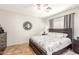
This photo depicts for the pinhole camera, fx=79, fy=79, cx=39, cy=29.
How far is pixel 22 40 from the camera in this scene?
1413 millimetres

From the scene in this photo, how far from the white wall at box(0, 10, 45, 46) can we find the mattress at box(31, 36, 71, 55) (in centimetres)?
13

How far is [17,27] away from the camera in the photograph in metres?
1.39

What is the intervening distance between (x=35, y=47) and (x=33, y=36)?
0.71 feet

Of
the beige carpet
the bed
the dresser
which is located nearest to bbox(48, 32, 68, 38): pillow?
the bed

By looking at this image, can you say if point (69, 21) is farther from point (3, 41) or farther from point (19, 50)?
point (3, 41)

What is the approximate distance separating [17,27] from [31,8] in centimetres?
41

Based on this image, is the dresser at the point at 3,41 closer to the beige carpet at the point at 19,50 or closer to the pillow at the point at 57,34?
the beige carpet at the point at 19,50

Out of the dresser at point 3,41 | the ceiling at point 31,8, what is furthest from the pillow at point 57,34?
the dresser at point 3,41

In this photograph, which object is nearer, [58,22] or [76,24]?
A: [76,24]

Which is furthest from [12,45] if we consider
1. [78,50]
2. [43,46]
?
[78,50]

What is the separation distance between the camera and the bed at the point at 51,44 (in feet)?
4.22

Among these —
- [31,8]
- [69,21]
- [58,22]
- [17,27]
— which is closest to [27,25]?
[17,27]
